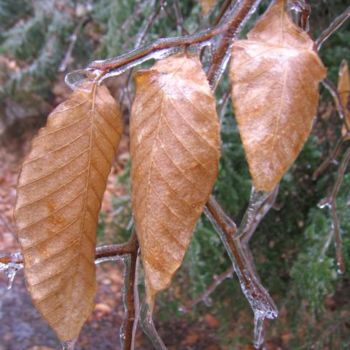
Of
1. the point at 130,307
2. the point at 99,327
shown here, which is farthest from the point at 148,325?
the point at 99,327

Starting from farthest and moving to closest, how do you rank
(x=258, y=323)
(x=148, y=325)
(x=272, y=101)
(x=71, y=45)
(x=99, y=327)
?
1. (x=99, y=327)
2. (x=71, y=45)
3. (x=258, y=323)
4. (x=148, y=325)
5. (x=272, y=101)

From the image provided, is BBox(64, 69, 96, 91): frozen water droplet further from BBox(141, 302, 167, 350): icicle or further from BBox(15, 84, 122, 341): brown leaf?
BBox(141, 302, 167, 350): icicle

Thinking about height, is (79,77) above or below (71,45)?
above

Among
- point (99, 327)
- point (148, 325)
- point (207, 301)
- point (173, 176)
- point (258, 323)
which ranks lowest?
Result: point (99, 327)

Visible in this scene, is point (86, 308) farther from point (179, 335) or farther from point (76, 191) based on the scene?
point (179, 335)

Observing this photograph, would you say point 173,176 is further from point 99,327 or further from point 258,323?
point 99,327

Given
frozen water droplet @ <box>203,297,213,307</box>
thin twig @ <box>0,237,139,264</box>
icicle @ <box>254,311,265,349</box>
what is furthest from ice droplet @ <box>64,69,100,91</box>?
frozen water droplet @ <box>203,297,213,307</box>

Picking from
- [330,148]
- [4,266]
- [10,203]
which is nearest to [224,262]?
[330,148]
